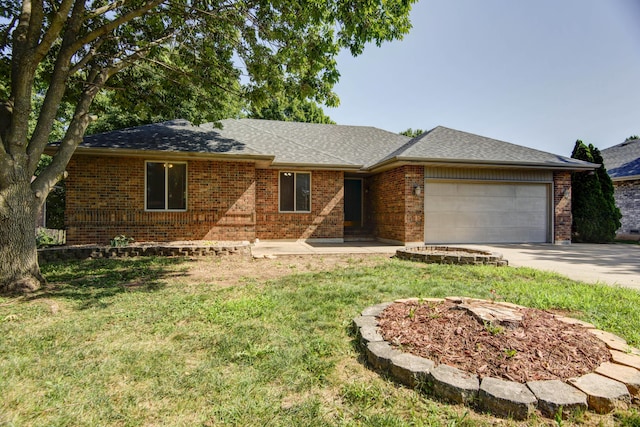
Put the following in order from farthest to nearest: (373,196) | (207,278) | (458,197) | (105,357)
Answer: (373,196)
(458,197)
(207,278)
(105,357)

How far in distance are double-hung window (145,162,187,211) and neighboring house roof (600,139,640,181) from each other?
→ 1855 cm

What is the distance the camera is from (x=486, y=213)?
12203 mm

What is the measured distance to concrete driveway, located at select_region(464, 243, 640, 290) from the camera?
6.23 m

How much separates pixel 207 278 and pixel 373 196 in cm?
925

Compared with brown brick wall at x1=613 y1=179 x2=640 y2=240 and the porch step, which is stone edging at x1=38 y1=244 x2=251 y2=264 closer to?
the porch step

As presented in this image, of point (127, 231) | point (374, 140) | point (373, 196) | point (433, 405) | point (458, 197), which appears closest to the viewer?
point (433, 405)

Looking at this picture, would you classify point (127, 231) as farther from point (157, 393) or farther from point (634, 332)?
point (634, 332)

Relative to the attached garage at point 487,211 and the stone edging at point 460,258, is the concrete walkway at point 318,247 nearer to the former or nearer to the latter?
the stone edging at point 460,258

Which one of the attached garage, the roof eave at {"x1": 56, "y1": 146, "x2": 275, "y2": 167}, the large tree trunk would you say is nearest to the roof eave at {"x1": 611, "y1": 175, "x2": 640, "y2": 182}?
the attached garage

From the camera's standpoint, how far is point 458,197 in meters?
12.0

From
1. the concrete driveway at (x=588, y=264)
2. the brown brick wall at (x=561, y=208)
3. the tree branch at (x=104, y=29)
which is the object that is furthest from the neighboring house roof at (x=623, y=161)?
the tree branch at (x=104, y=29)

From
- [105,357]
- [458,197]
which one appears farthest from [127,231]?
[458,197]

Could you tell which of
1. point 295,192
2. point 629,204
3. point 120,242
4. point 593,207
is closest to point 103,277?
point 120,242

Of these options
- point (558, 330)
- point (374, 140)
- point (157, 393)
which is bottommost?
point (157, 393)
